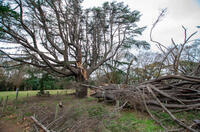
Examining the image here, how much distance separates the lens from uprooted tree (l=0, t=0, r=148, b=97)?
6.16 m

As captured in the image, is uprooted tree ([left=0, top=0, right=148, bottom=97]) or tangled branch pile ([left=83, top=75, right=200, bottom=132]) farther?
uprooted tree ([left=0, top=0, right=148, bottom=97])

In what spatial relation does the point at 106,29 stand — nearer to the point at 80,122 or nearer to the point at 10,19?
the point at 10,19

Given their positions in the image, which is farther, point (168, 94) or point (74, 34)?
point (74, 34)

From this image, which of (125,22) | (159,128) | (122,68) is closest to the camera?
(159,128)

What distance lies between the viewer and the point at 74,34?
855 centimetres

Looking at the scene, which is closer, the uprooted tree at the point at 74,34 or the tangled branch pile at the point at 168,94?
the tangled branch pile at the point at 168,94

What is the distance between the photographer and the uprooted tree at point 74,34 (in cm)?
616

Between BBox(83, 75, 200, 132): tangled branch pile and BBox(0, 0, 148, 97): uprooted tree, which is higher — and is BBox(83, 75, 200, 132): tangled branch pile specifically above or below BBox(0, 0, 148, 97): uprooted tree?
below

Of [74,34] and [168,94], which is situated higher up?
[74,34]

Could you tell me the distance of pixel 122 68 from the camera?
9.83m

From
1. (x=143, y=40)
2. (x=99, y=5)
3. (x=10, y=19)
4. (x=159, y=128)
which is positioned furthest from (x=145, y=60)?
(x=10, y=19)

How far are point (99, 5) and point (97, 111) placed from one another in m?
9.75

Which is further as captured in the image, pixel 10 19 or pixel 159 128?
pixel 10 19

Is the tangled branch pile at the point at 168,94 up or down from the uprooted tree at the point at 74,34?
down
